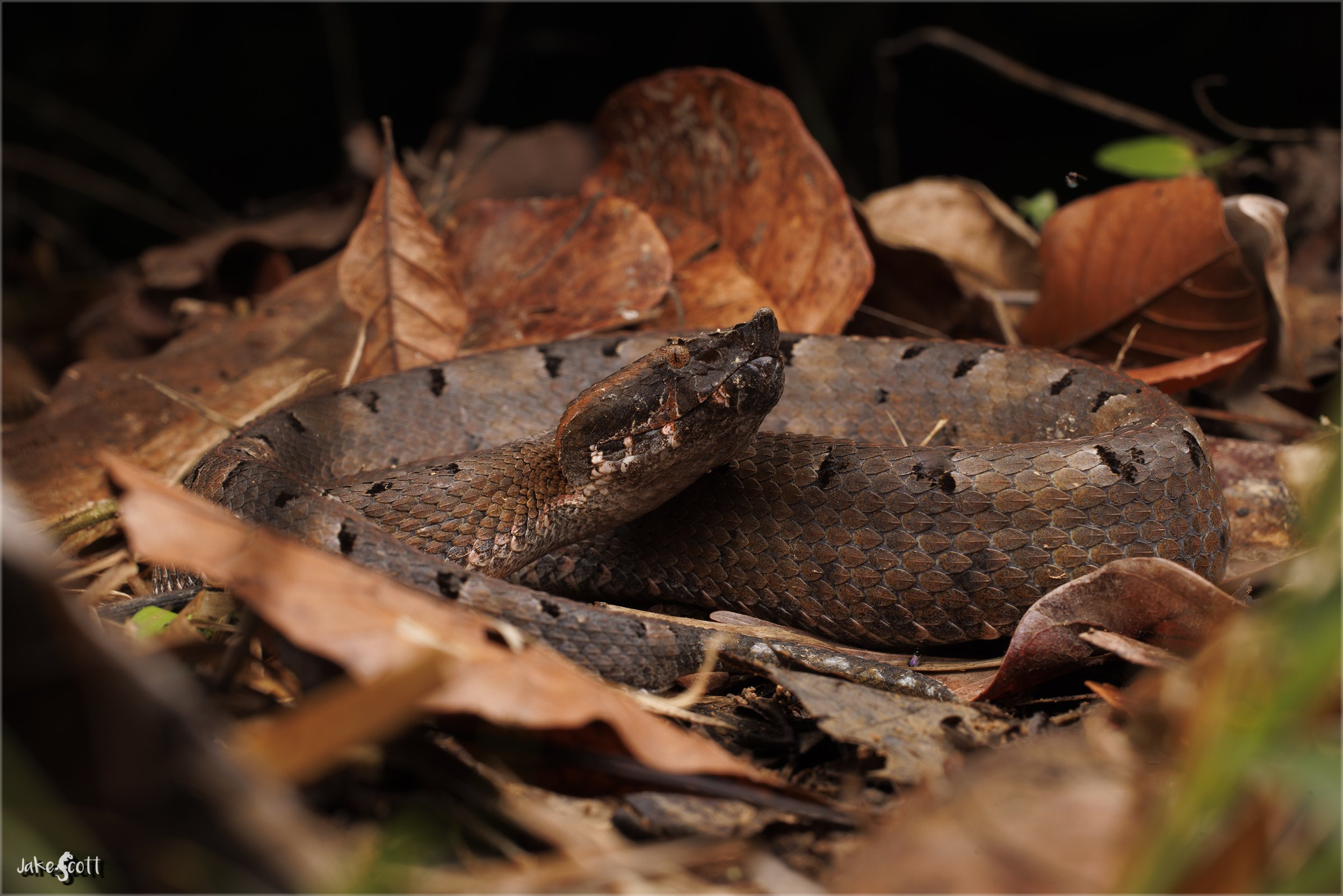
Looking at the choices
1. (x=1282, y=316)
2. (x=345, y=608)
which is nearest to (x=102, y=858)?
(x=345, y=608)

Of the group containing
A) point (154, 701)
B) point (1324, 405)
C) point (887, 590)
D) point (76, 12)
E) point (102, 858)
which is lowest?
point (1324, 405)

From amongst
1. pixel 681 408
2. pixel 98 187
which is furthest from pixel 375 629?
pixel 98 187

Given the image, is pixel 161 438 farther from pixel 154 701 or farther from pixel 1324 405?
pixel 1324 405

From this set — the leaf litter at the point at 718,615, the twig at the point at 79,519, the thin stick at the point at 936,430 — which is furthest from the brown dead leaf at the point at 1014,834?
the twig at the point at 79,519

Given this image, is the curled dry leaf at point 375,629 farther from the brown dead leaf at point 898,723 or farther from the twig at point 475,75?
the twig at point 475,75

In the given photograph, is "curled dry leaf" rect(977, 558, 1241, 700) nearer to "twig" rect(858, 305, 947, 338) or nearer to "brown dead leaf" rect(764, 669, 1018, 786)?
"brown dead leaf" rect(764, 669, 1018, 786)

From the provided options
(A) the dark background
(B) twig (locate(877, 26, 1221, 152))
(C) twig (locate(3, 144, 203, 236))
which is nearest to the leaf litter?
(B) twig (locate(877, 26, 1221, 152))

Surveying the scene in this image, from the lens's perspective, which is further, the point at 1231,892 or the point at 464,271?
the point at 464,271
